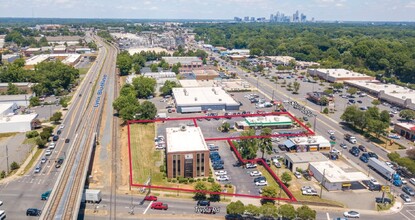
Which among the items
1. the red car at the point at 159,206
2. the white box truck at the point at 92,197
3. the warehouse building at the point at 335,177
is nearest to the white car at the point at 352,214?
the warehouse building at the point at 335,177

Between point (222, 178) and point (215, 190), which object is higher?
point (215, 190)

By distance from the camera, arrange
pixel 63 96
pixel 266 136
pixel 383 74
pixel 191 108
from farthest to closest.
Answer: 1. pixel 383 74
2. pixel 63 96
3. pixel 191 108
4. pixel 266 136

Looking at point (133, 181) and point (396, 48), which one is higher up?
point (396, 48)

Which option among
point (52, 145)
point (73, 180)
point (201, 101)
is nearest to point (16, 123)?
point (52, 145)

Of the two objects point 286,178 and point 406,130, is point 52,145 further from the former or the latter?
point 406,130

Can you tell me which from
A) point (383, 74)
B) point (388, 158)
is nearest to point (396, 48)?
point (383, 74)

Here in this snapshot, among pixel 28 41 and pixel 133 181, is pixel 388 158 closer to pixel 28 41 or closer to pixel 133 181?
pixel 133 181

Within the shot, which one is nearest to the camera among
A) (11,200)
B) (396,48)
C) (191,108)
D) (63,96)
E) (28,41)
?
(11,200)

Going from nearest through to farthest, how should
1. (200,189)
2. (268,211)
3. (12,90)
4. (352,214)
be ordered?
(268,211) → (352,214) → (200,189) → (12,90)

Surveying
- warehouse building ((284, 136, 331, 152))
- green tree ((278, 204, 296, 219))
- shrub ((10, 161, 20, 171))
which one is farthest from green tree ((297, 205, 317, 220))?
shrub ((10, 161, 20, 171))
